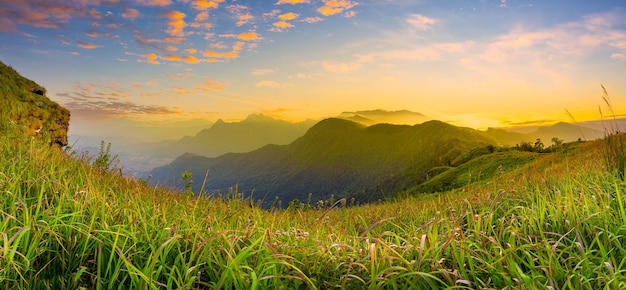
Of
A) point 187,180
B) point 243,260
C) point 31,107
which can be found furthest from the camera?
point 31,107

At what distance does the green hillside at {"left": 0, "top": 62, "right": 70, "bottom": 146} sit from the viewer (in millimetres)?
14547

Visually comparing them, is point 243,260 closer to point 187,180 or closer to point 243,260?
point 243,260

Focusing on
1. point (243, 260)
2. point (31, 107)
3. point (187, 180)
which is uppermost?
point (31, 107)

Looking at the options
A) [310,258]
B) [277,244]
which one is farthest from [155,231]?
[310,258]

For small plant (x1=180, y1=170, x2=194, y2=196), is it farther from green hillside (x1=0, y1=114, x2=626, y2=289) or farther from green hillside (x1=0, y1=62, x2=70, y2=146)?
green hillside (x1=0, y1=62, x2=70, y2=146)

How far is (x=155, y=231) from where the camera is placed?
4.46m

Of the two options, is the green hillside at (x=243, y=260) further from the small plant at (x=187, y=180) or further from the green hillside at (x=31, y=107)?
the green hillside at (x=31, y=107)

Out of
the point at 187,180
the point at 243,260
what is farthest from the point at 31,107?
the point at 243,260

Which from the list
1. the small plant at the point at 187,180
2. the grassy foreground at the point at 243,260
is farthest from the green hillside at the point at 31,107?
the grassy foreground at the point at 243,260

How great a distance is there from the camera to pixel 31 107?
1595 cm

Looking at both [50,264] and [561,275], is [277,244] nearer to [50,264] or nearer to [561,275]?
[50,264]

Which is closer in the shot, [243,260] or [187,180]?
[243,260]

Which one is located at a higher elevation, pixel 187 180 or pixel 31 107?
pixel 31 107

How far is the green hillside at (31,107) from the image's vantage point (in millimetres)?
14547
